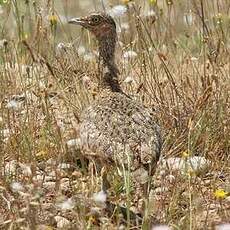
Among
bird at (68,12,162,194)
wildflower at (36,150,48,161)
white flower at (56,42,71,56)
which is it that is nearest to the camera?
bird at (68,12,162,194)

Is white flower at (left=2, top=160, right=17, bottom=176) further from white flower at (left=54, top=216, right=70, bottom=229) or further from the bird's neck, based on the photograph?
the bird's neck

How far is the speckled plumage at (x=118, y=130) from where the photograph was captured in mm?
4461

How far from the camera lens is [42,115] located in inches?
230

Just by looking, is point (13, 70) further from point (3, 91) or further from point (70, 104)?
point (70, 104)

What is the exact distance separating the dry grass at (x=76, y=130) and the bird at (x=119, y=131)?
0.12m

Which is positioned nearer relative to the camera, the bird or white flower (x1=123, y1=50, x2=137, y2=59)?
the bird

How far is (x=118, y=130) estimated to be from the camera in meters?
4.66

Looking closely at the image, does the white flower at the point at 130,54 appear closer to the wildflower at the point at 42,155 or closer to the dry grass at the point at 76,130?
the dry grass at the point at 76,130

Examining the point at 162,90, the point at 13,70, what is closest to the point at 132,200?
the point at 162,90

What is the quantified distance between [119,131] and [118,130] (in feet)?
0.05

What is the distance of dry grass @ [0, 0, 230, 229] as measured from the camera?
4164 millimetres

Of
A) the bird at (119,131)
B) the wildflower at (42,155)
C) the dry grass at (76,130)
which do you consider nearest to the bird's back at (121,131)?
the bird at (119,131)

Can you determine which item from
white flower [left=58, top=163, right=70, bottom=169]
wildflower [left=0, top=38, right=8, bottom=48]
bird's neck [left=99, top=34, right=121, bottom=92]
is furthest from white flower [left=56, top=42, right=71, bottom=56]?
white flower [left=58, top=163, right=70, bottom=169]

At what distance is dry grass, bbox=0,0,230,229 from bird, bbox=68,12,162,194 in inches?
4.8
